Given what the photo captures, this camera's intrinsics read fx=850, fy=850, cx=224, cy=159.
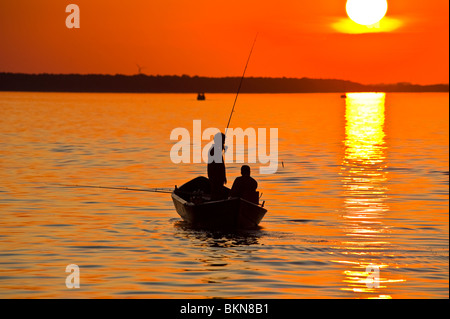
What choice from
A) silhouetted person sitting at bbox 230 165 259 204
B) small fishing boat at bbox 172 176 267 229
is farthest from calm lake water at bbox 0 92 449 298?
silhouetted person sitting at bbox 230 165 259 204

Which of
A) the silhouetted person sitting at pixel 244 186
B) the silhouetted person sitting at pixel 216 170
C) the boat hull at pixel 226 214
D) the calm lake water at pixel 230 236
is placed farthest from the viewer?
the silhouetted person sitting at pixel 216 170

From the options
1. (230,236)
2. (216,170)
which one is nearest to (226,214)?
(230,236)

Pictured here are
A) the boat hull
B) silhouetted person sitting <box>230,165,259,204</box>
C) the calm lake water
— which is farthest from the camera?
silhouetted person sitting <box>230,165,259,204</box>

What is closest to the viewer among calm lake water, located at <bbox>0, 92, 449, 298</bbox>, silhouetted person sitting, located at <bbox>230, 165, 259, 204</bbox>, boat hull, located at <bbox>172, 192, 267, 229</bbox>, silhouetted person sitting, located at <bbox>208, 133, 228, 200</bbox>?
calm lake water, located at <bbox>0, 92, 449, 298</bbox>

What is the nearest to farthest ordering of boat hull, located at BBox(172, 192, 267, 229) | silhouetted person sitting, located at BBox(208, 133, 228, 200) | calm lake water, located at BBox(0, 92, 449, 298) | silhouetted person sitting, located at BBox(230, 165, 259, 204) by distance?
calm lake water, located at BBox(0, 92, 449, 298) < boat hull, located at BBox(172, 192, 267, 229) < silhouetted person sitting, located at BBox(230, 165, 259, 204) < silhouetted person sitting, located at BBox(208, 133, 228, 200)

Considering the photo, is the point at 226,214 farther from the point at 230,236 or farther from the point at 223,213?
the point at 230,236

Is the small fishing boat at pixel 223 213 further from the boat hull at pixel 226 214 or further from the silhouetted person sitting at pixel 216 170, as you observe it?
the silhouetted person sitting at pixel 216 170

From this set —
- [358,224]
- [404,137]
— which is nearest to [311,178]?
[358,224]

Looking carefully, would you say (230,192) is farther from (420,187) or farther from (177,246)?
(420,187)

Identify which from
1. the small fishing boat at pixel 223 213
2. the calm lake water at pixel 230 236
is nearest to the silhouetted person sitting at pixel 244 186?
the small fishing boat at pixel 223 213

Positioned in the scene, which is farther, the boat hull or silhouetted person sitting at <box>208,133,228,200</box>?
silhouetted person sitting at <box>208,133,228,200</box>

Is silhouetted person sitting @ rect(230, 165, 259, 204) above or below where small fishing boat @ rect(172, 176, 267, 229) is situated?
above

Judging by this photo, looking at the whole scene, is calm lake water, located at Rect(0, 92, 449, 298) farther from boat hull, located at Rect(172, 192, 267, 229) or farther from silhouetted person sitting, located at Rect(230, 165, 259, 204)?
silhouetted person sitting, located at Rect(230, 165, 259, 204)

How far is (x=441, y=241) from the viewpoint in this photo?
20.1m
